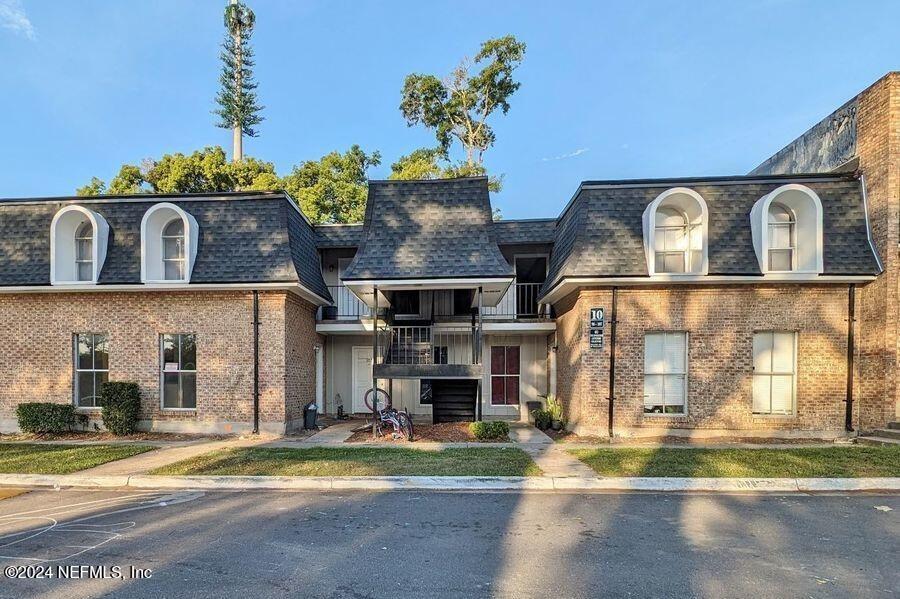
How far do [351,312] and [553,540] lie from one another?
11.1 m

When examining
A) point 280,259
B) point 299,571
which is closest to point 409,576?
point 299,571

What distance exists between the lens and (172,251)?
39.5 ft

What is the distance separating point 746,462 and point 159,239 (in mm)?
14034

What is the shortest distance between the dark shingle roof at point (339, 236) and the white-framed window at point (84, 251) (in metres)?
5.83

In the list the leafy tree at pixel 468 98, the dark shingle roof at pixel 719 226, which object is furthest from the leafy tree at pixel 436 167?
the dark shingle roof at pixel 719 226

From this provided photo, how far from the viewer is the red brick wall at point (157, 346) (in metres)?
11.6

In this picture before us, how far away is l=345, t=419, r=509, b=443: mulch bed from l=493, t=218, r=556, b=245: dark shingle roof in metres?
5.99

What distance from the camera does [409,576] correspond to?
4234 mm

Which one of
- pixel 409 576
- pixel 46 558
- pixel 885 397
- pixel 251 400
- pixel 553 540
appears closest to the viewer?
pixel 409 576

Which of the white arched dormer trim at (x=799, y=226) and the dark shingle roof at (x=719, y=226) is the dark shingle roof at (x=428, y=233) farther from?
the white arched dormer trim at (x=799, y=226)

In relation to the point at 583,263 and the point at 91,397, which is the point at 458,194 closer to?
the point at 583,263

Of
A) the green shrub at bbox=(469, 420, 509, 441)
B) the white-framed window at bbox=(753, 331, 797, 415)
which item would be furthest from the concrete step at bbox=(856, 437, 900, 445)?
the green shrub at bbox=(469, 420, 509, 441)

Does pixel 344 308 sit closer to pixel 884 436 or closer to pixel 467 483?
pixel 467 483

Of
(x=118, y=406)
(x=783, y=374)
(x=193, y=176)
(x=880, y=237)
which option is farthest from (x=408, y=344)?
(x=193, y=176)
